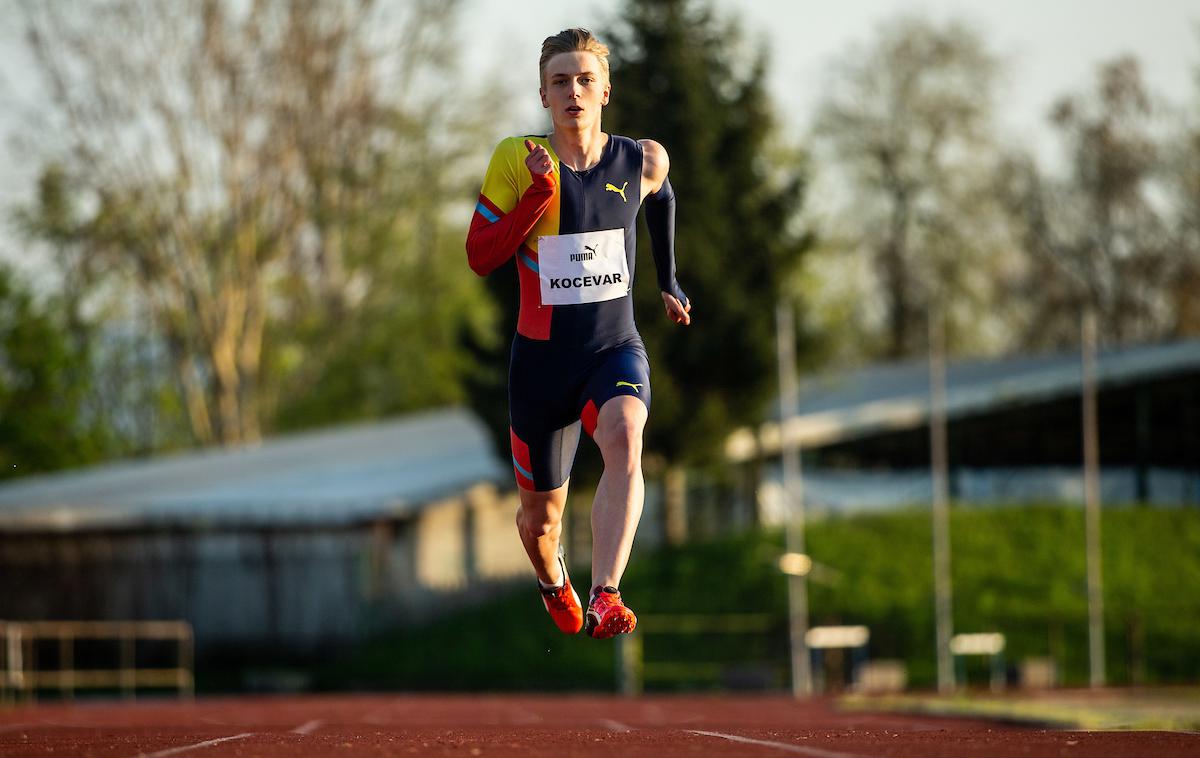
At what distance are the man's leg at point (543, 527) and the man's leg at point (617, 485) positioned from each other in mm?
522

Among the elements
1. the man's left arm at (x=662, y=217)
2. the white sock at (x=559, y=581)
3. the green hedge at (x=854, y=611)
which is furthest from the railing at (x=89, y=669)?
the man's left arm at (x=662, y=217)

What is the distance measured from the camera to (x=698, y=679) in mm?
35156

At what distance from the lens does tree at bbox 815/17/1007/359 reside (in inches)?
2280

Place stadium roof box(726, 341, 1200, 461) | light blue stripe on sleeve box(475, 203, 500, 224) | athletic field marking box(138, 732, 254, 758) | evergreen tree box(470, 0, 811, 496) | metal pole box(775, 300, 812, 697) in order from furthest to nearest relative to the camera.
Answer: stadium roof box(726, 341, 1200, 461), evergreen tree box(470, 0, 811, 496), metal pole box(775, 300, 812, 697), light blue stripe on sleeve box(475, 203, 500, 224), athletic field marking box(138, 732, 254, 758)

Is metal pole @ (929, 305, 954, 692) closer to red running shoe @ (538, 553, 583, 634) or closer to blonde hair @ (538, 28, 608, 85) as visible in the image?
red running shoe @ (538, 553, 583, 634)

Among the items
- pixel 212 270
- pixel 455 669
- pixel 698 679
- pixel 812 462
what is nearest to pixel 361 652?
pixel 455 669

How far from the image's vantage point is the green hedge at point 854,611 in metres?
36.3

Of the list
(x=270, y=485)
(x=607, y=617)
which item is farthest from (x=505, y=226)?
(x=270, y=485)

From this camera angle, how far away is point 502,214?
9.16m

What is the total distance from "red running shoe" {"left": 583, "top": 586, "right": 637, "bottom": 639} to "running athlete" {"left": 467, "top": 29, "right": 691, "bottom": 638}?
0.03ft

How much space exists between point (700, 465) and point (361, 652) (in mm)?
7850

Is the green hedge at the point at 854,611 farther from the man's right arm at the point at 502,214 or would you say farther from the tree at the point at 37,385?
the man's right arm at the point at 502,214

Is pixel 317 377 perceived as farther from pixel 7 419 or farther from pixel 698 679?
pixel 698 679

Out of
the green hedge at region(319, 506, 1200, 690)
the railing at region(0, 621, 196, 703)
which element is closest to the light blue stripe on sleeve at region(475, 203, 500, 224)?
the railing at region(0, 621, 196, 703)
